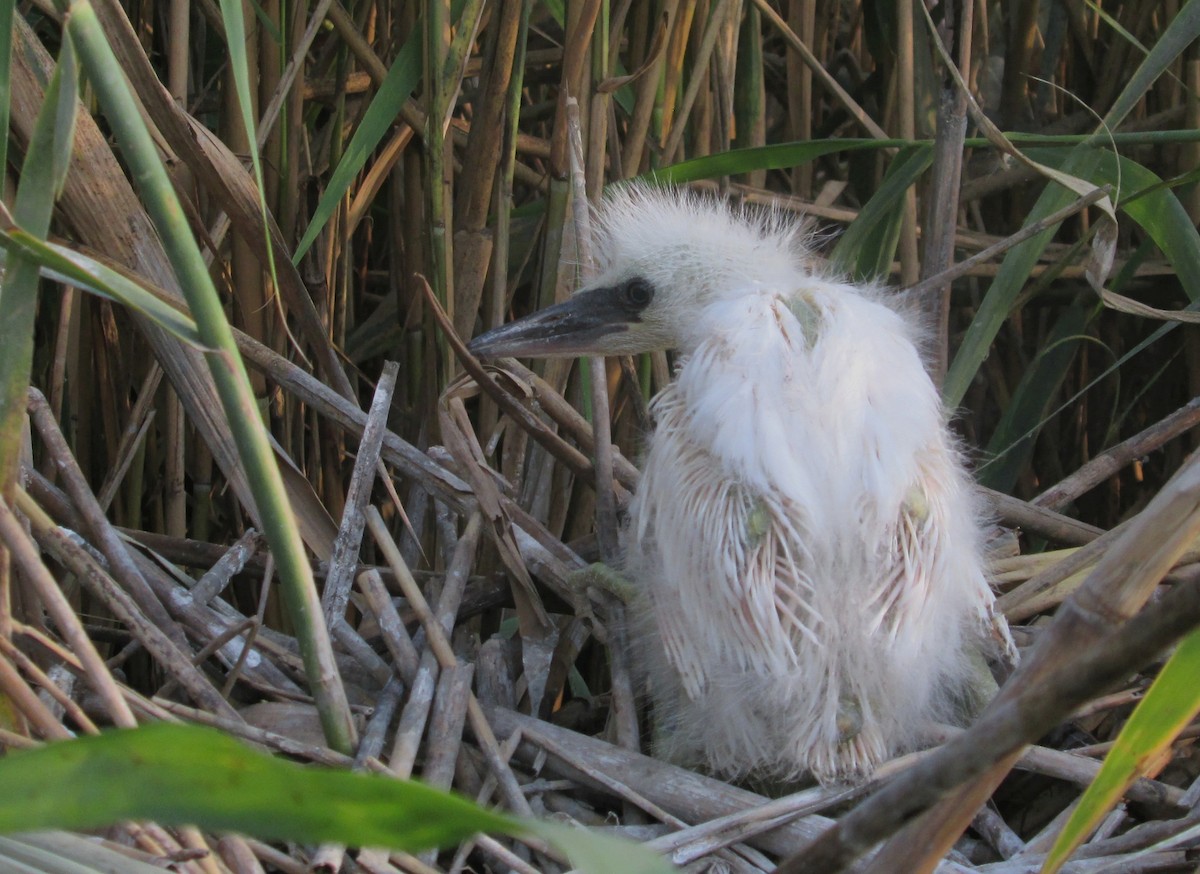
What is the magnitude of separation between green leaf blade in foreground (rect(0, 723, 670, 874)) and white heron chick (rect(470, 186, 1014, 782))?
2.16 ft

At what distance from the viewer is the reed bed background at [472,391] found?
2.53 ft

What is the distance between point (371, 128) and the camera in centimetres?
133

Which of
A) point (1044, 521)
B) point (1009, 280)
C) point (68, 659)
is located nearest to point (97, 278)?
point (68, 659)

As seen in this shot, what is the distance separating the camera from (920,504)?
1.16 m

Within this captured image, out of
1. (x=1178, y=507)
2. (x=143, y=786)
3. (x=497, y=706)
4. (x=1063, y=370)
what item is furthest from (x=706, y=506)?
(x=1063, y=370)

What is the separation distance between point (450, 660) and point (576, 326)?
0.48 m

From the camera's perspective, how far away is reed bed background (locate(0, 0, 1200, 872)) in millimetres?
771

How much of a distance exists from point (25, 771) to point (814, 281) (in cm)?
107

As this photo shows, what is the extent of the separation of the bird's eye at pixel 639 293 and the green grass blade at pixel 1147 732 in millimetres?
959

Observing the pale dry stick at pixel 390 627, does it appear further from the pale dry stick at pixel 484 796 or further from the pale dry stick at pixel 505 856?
the pale dry stick at pixel 505 856

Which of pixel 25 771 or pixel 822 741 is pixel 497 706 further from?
pixel 25 771

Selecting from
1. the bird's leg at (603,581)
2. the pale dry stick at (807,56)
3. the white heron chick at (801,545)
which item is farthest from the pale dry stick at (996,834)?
the pale dry stick at (807,56)

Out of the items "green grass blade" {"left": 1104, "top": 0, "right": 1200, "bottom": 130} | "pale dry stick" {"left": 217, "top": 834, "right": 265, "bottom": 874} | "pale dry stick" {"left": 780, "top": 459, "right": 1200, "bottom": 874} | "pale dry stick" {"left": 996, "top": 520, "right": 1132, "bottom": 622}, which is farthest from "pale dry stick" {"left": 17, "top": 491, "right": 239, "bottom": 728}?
"green grass blade" {"left": 1104, "top": 0, "right": 1200, "bottom": 130}

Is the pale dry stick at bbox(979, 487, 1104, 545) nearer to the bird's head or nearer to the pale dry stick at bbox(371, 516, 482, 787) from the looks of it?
the bird's head
